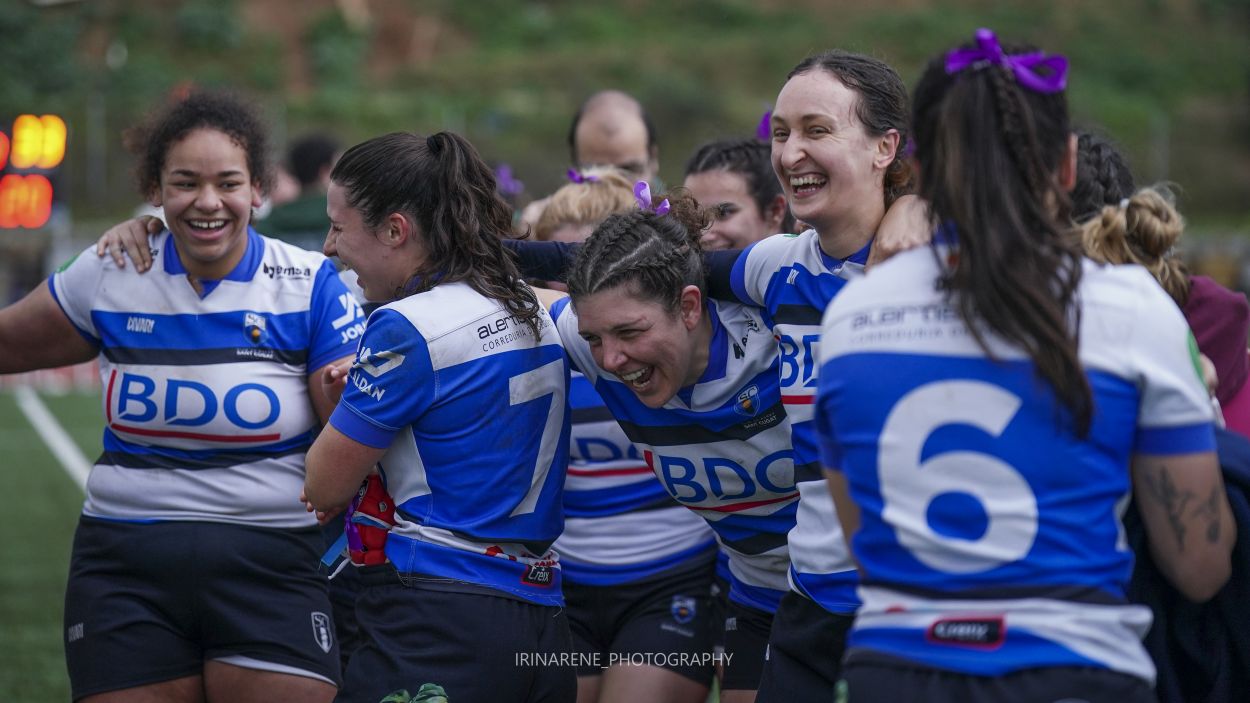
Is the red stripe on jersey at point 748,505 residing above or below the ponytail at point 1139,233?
below

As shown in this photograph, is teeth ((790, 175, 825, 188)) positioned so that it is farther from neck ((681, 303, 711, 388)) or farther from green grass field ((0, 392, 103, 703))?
green grass field ((0, 392, 103, 703))

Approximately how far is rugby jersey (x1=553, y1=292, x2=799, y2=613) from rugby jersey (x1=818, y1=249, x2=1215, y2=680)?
3.91ft

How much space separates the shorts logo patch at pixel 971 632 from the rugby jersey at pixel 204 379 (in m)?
2.37

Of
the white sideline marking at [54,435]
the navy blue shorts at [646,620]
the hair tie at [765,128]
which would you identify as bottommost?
the white sideline marking at [54,435]

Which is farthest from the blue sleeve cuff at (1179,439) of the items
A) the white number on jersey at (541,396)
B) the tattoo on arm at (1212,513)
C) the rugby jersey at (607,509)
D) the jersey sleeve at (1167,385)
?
the rugby jersey at (607,509)

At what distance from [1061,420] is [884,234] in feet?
3.25

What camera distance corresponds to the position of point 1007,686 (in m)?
2.28

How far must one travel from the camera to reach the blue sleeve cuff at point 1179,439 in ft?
7.66

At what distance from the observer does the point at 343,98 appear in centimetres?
3450

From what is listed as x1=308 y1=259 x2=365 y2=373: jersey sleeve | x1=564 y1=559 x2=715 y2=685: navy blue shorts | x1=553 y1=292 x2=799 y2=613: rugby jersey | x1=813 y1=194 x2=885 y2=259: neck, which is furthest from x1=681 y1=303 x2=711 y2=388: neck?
x1=308 y1=259 x2=365 y2=373: jersey sleeve

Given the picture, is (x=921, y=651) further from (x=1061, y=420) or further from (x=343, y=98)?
(x=343, y=98)

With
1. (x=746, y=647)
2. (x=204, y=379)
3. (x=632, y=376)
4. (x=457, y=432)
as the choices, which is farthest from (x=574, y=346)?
(x=204, y=379)

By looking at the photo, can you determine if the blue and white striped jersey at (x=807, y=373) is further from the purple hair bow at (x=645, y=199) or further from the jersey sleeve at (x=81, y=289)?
the jersey sleeve at (x=81, y=289)

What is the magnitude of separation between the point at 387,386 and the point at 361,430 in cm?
12
